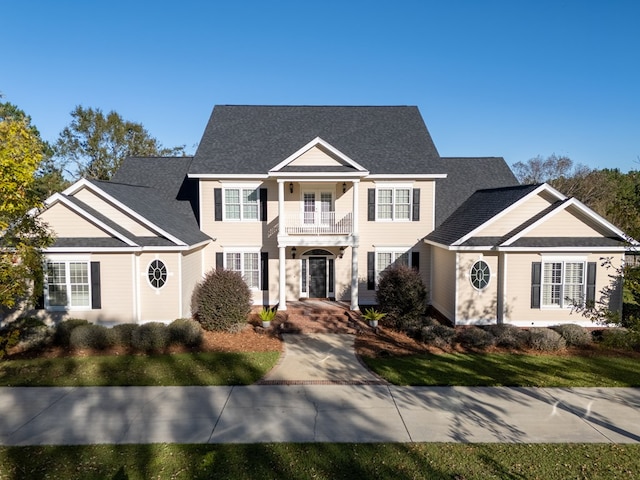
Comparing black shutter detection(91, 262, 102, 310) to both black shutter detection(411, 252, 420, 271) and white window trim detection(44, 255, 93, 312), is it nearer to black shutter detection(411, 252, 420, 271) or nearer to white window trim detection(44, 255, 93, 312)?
white window trim detection(44, 255, 93, 312)

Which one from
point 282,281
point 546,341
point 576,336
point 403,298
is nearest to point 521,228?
point 576,336

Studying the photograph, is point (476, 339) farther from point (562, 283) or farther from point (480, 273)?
point (562, 283)

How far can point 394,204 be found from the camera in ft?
63.4

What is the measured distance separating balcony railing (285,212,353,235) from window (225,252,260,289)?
7.95ft

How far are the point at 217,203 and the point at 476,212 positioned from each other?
41.1 feet

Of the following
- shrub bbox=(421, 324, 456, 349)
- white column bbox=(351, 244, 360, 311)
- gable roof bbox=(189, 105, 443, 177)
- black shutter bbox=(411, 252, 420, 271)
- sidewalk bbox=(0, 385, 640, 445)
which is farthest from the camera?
black shutter bbox=(411, 252, 420, 271)

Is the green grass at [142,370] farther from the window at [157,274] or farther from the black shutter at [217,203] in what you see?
the black shutter at [217,203]

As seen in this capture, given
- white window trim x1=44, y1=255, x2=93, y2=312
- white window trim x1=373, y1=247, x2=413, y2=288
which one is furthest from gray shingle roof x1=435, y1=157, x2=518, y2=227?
white window trim x1=44, y1=255, x2=93, y2=312

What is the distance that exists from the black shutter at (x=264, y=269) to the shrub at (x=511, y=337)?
10661mm

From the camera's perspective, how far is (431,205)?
63.5 ft

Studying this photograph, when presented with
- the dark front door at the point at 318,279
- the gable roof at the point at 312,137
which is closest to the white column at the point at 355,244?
the gable roof at the point at 312,137

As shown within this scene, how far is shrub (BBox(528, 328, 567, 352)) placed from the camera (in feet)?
44.5

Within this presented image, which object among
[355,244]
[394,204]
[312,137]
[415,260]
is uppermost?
[312,137]

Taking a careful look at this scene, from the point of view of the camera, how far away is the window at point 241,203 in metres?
19.3
